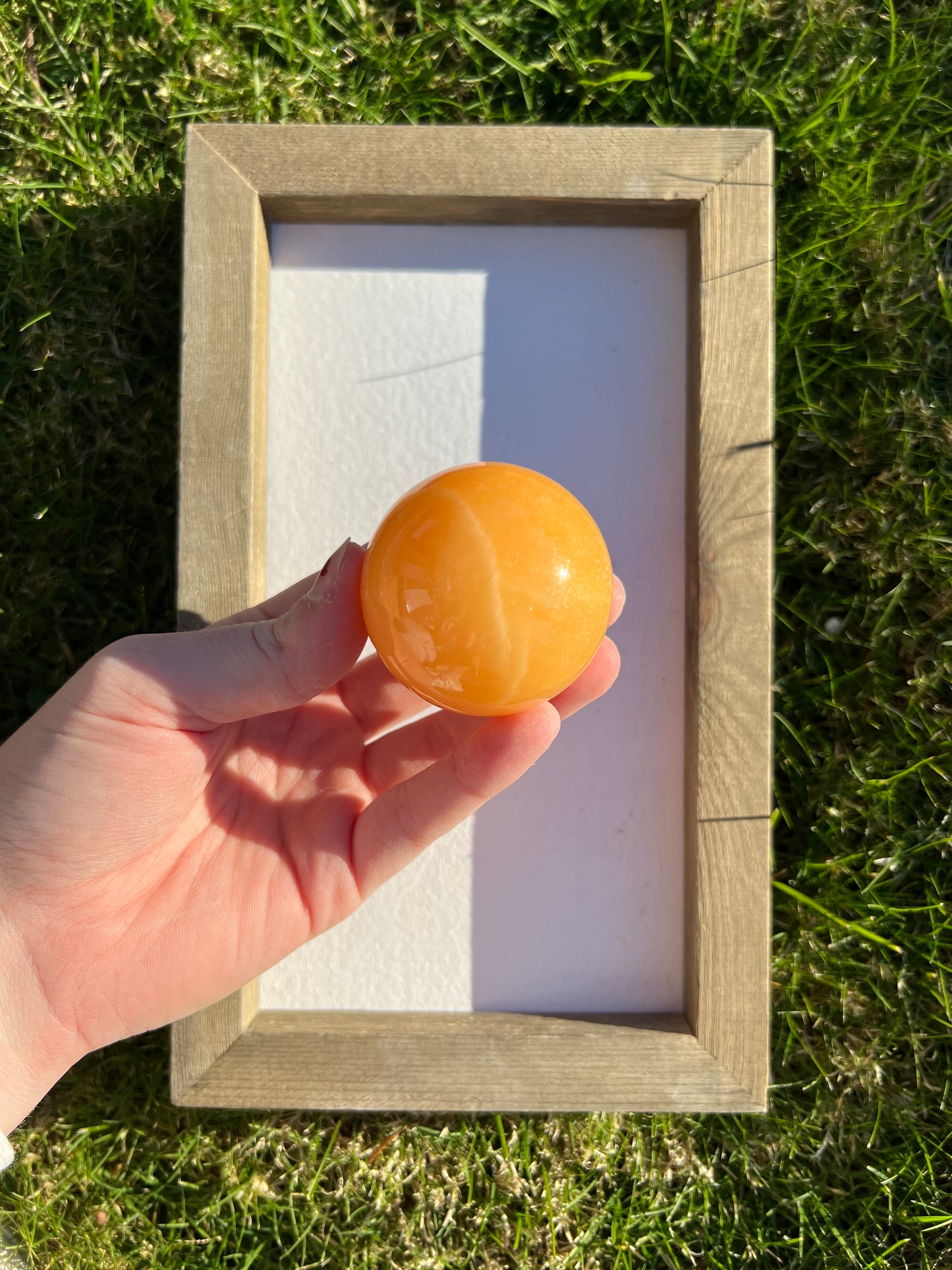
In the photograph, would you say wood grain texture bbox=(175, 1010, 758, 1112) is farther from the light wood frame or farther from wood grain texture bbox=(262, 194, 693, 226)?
wood grain texture bbox=(262, 194, 693, 226)

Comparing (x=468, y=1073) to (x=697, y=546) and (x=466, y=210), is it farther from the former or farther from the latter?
(x=466, y=210)

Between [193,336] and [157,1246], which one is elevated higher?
[193,336]

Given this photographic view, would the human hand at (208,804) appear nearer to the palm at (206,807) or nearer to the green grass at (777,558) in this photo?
the palm at (206,807)

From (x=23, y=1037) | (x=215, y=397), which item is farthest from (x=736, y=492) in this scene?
(x=23, y=1037)

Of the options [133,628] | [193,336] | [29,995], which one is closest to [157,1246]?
[29,995]

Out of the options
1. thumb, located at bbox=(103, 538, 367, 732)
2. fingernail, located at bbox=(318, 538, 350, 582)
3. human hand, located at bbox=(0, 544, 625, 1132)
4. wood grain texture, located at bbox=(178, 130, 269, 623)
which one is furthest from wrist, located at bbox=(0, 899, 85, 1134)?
fingernail, located at bbox=(318, 538, 350, 582)

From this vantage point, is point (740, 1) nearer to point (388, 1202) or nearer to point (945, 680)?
point (945, 680)

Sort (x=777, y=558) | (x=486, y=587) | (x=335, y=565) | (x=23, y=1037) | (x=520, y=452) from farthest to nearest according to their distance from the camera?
(x=777, y=558)
(x=520, y=452)
(x=23, y=1037)
(x=335, y=565)
(x=486, y=587)
